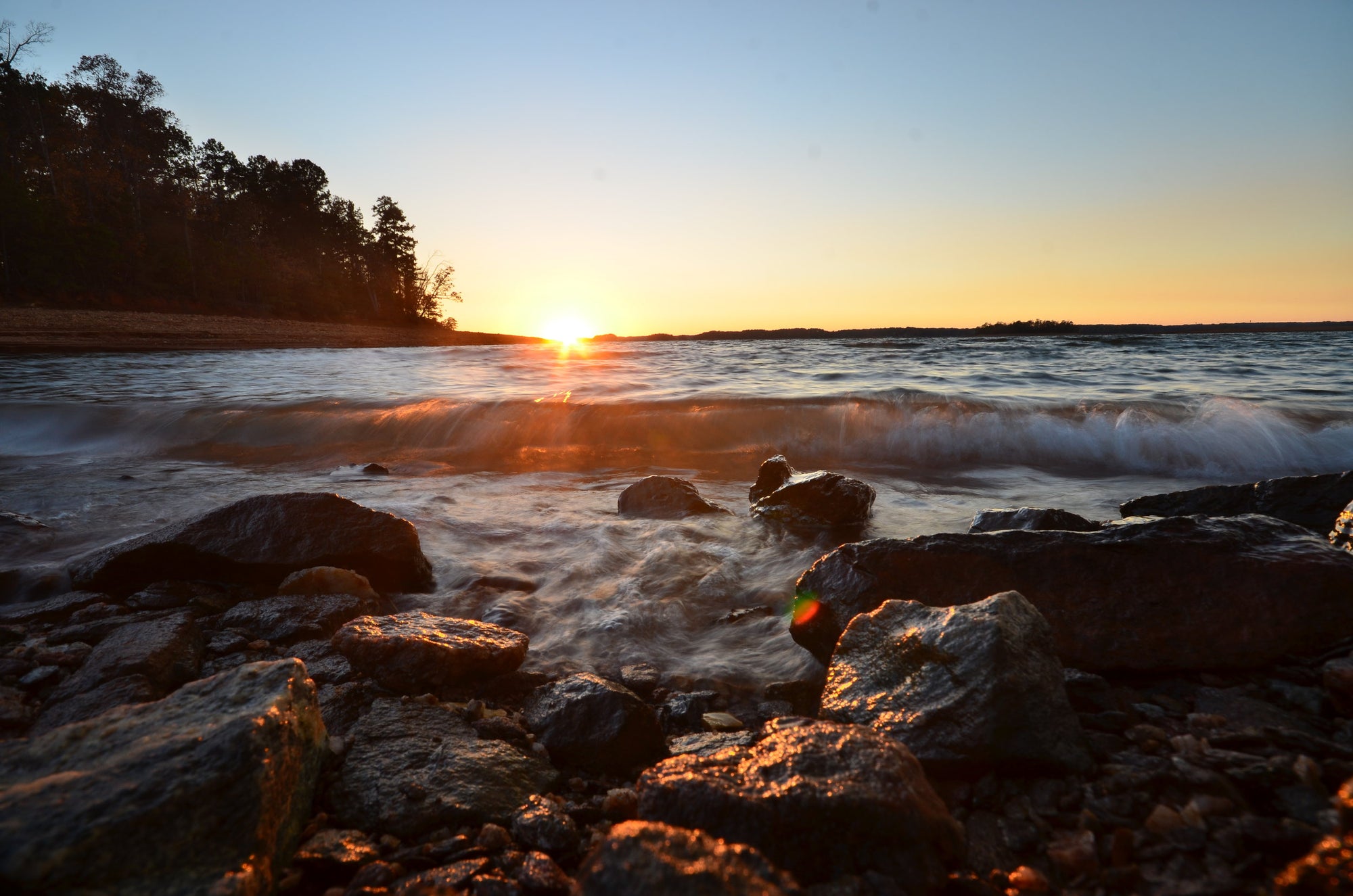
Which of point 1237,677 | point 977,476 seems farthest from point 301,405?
point 1237,677

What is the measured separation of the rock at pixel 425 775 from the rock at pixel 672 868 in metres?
0.57

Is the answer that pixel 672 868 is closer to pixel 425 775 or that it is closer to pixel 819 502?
pixel 425 775

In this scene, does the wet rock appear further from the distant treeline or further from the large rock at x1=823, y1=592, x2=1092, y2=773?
the distant treeline

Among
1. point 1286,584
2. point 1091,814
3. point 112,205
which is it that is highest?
point 112,205

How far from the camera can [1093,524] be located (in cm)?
279

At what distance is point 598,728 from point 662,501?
2500mm

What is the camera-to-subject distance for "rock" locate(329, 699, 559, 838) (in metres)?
1.45

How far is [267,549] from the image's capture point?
2906 mm

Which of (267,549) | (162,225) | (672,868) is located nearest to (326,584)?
(267,549)

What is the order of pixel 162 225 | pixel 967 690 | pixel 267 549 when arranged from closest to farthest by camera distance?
pixel 967 690, pixel 267 549, pixel 162 225

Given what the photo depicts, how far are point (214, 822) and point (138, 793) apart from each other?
142 millimetres

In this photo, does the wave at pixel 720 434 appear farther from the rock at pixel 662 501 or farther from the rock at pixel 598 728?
the rock at pixel 598 728

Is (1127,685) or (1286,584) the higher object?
(1286,584)

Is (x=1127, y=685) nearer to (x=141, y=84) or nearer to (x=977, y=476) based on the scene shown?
(x=977, y=476)
